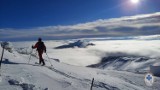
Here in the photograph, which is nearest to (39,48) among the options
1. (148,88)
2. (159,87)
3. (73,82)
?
(73,82)

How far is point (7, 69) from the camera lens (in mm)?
18984

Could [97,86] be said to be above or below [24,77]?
below

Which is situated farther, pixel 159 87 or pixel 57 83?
pixel 159 87

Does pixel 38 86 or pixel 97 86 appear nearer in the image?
pixel 38 86

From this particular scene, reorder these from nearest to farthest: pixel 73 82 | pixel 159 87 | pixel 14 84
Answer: pixel 14 84, pixel 73 82, pixel 159 87

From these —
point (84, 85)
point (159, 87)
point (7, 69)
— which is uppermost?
point (7, 69)

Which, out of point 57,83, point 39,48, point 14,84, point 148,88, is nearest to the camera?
point 14,84

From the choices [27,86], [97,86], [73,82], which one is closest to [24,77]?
[27,86]

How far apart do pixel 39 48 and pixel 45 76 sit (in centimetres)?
630

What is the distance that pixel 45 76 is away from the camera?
19141mm

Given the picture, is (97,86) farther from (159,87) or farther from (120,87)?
(159,87)

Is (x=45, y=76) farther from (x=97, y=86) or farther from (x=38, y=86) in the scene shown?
(x=97, y=86)

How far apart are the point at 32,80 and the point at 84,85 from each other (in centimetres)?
478

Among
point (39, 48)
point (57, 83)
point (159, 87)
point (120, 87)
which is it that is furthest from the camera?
point (159, 87)
